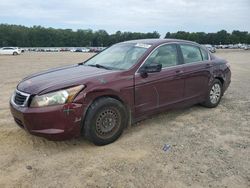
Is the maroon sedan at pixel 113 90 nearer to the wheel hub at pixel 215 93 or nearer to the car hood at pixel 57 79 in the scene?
the car hood at pixel 57 79

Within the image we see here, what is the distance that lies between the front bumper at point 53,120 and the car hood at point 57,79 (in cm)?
29

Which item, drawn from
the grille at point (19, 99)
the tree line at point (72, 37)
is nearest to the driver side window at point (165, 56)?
the grille at point (19, 99)

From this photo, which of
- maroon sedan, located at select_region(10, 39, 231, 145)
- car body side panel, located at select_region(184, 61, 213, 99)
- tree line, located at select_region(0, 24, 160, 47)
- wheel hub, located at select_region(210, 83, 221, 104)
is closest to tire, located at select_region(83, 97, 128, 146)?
maroon sedan, located at select_region(10, 39, 231, 145)

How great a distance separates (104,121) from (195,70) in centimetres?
249

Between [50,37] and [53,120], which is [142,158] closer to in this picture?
[53,120]

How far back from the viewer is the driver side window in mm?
5285

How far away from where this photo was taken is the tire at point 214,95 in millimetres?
6545

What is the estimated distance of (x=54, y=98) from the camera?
13.5 feet

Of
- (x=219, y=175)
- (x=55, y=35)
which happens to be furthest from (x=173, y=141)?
(x=55, y=35)

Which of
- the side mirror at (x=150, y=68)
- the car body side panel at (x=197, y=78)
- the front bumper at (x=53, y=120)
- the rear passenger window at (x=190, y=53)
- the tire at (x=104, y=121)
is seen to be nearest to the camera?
the front bumper at (x=53, y=120)

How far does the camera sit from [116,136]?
469 centimetres

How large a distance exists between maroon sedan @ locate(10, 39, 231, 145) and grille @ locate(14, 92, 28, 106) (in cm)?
2

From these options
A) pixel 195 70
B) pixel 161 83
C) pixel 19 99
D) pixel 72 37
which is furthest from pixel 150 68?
pixel 72 37

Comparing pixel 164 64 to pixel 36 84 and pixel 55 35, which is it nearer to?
pixel 36 84
